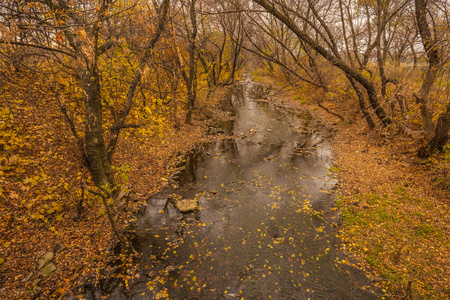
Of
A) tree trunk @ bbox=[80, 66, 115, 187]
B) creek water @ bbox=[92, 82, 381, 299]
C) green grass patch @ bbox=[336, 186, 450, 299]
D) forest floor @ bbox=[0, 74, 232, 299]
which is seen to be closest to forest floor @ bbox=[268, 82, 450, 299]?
green grass patch @ bbox=[336, 186, 450, 299]

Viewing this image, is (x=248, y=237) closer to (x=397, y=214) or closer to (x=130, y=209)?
(x=130, y=209)

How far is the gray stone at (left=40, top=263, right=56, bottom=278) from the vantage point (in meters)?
4.57

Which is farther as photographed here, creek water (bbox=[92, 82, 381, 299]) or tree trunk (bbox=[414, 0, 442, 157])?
tree trunk (bbox=[414, 0, 442, 157])

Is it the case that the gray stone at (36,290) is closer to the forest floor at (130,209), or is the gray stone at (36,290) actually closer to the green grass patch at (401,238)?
the forest floor at (130,209)

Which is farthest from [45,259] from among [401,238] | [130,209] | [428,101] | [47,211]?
[428,101]

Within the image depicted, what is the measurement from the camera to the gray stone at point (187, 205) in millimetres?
7194

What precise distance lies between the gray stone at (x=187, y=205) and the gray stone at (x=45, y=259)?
3.37 meters

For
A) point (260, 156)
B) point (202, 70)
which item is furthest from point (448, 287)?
point (202, 70)

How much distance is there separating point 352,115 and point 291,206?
10782 mm

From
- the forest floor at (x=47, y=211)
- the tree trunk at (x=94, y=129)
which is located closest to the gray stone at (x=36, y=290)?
the forest floor at (x=47, y=211)

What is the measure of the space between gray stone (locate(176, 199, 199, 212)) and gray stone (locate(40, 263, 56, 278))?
11.1ft

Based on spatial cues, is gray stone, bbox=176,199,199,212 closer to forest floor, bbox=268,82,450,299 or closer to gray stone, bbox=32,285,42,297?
gray stone, bbox=32,285,42,297

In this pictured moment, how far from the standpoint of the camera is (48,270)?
4.65 meters

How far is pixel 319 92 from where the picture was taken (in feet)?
63.9
